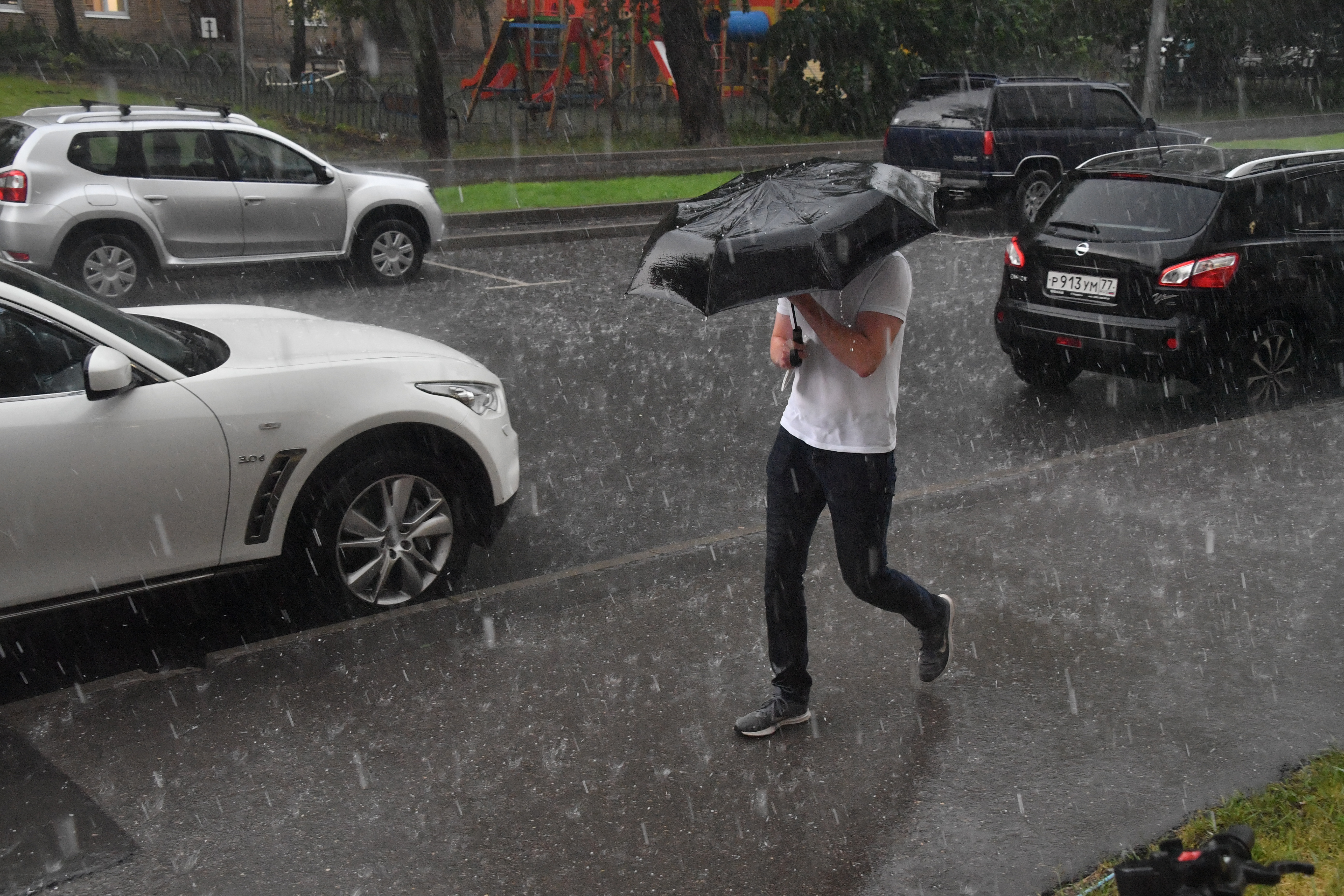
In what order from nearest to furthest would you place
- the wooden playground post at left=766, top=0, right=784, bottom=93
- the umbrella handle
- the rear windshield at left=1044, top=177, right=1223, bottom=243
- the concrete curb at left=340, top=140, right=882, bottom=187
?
the umbrella handle < the rear windshield at left=1044, top=177, right=1223, bottom=243 < the concrete curb at left=340, top=140, right=882, bottom=187 < the wooden playground post at left=766, top=0, right=784, bottom=93

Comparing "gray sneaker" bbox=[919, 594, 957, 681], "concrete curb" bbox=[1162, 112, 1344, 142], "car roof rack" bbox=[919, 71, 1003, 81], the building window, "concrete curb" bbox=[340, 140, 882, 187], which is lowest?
"gray sneaker" bbox=[919, 594, 957, 681]

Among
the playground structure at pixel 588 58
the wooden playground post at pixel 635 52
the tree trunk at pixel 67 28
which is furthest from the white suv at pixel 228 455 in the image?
the tree trunk at pixel 67 28

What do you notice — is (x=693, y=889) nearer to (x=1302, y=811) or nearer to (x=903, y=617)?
(x=903, y=617)

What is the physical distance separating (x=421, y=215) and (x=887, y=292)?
1007 cm

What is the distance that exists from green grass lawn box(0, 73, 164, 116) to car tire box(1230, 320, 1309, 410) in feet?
87.4

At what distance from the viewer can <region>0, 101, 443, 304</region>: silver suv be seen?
36.7ft

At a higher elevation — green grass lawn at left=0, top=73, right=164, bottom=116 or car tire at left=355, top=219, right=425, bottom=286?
green grass lawn at left=0, top=73, right=164, bottom=116

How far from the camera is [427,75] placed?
Answer: 22.9 meters

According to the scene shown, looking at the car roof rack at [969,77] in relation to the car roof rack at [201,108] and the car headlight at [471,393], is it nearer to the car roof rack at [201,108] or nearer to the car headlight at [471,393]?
the car roof rack at [201,108]

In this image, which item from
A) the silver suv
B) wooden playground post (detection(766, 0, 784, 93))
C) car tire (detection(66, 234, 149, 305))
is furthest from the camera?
wooden playground post (detection(766, 0, 784, 93))

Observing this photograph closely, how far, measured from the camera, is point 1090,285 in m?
8.29

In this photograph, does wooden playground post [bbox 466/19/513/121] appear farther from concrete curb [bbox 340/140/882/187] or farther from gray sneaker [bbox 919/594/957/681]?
gray sneaker [bbox 919/594/957/681]

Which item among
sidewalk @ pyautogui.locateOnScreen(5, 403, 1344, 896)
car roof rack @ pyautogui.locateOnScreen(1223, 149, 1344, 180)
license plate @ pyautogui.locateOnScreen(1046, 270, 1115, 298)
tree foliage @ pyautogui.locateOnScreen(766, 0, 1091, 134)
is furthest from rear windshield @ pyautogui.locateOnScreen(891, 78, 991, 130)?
tree foliage @ pyautogui.locateOnScreen(766, 0, 1091, 134)

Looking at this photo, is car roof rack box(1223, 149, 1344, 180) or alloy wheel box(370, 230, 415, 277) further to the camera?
alloy wheel box(370, 230, 415, 277)
